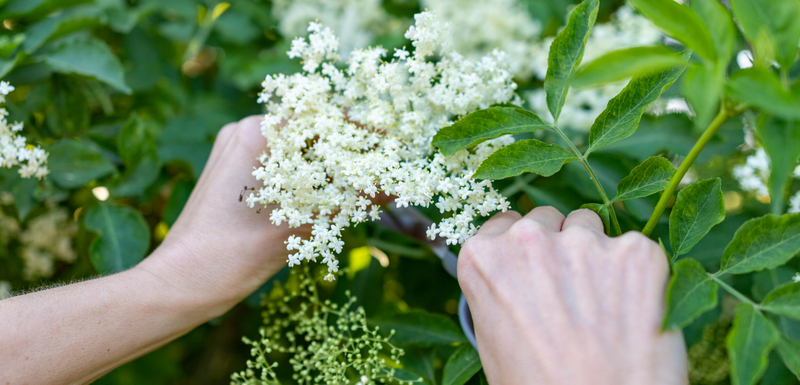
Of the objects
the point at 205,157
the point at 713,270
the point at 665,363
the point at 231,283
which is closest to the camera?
the point at 665,363

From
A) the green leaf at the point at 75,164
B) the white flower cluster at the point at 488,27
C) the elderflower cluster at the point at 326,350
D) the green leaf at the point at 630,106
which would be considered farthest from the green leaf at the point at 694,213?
the green leaf at the point at 75,164

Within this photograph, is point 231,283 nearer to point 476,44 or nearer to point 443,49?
point 443,49

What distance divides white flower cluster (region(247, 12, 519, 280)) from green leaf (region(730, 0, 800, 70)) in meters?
0.41

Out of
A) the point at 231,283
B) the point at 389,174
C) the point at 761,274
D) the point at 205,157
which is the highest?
the point at 205,157

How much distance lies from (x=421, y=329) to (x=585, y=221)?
18.9 inches

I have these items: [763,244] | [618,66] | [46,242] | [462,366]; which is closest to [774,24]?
[618,66]

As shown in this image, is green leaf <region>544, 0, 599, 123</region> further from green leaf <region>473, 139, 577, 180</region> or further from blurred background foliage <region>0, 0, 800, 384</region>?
blurred background foliage <region>0, 0, 800, 384</region>

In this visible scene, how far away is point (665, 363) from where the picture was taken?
62cm

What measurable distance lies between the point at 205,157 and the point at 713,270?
1455 mm

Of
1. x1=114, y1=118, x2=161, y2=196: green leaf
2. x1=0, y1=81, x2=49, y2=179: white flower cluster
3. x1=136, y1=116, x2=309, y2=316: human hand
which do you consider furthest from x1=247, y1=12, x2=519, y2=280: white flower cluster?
x1=0, y1=81, x2=49, y2=179: white flower cluster

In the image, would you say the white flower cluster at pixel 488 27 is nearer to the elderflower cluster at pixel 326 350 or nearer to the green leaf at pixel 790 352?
the elderflower cluster at pixel 326 350

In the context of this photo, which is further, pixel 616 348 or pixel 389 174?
pixel 389 174

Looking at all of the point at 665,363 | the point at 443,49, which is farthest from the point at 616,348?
the point at 443,49

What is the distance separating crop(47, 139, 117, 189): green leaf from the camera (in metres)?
1.13
